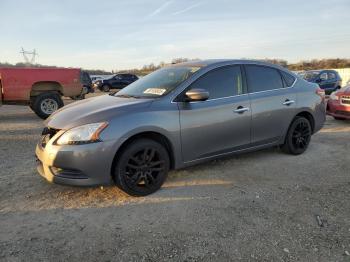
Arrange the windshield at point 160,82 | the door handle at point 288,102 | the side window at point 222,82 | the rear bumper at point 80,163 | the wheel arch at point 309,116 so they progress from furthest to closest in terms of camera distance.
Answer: the wheel arch at point 309,116, the door handle at point 288,102, the side window at point 222,82, the windshield at point 160,82, the rear bumper at point 80,163

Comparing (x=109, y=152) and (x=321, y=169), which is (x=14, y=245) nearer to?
(x=109, y=152)

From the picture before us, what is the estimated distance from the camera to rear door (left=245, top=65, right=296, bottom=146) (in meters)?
5.20

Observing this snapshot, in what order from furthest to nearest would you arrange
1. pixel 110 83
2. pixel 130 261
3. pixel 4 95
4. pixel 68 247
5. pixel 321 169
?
pixel 110 83, pixel 4 95, pixel 321 169, pixel 68 247, pixel 130 261

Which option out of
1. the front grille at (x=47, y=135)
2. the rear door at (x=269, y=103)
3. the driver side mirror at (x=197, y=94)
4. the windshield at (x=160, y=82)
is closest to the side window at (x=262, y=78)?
the rear door at (x=269, y=103)

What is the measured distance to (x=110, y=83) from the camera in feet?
98.1

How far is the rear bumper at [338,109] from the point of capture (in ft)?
29.8

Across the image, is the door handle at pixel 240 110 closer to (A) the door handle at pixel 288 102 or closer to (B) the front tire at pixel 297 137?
(A) the door handle at pixel 288 102

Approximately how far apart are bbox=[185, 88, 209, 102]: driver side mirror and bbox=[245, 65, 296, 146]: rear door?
1.08 m

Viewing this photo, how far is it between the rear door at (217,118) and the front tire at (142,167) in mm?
380

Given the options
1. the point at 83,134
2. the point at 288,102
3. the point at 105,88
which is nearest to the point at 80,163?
the point at 83,134

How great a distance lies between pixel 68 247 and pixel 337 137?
20.9 feet

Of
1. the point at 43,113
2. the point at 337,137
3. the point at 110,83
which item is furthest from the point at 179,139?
the point at 110,83

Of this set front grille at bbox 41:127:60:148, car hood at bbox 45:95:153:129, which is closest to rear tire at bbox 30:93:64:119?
car hood at bbox 45:95:153:129

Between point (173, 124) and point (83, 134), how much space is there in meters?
1.10
